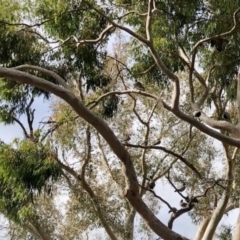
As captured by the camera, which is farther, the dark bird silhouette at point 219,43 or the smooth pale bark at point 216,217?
the smooth pale bark at point 216,217

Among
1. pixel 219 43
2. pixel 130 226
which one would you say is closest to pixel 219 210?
pixel 130 226

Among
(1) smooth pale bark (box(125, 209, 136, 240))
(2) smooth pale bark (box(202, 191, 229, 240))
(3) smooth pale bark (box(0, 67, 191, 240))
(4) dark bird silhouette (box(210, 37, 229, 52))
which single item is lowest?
(3) smooth pale bark (box(0, 67, 191, 240))

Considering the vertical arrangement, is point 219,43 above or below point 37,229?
above

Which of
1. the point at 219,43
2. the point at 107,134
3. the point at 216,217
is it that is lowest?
the point at 107,134

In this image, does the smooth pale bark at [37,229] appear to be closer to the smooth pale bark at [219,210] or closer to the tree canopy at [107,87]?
the tree canopy at [107,87]

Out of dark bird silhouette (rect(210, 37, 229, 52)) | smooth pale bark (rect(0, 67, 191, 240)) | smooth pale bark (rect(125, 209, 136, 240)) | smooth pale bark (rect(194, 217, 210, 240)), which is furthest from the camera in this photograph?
smooth pale bark (rect(125, 209, 136, 240))

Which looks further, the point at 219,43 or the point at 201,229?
the point at 201,229

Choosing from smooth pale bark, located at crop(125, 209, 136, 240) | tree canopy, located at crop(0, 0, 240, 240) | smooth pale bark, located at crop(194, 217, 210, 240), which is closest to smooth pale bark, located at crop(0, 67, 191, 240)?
tree canopy, located at crop(0, 0, 240, 240)

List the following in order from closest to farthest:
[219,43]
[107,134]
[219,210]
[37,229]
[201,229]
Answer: [107,134]
[219,43]
[219,210]
[201,229]
[37,229]

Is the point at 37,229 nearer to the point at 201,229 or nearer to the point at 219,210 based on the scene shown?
the point at 201,229

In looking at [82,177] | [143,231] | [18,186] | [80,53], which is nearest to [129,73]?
[80,53]

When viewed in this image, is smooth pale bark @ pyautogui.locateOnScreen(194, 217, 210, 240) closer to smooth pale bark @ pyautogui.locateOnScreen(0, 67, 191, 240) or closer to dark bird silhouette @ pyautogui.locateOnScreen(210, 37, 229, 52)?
dark bird silhouette @ pyautogui.locateOnScreen(210, 37, 229, 52)

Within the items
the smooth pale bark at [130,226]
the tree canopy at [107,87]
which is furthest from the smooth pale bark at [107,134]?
the smooth pale bark at [130,226]

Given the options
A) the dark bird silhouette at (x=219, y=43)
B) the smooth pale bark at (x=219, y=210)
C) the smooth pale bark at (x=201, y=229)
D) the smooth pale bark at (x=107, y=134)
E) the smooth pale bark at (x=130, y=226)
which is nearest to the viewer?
the smooth pale bark at (x=107, y=134)
